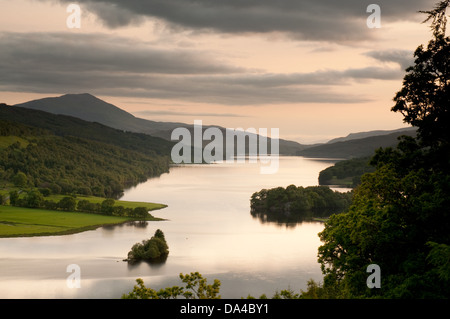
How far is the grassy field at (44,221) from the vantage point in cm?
9138

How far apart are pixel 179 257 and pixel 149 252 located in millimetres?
4411

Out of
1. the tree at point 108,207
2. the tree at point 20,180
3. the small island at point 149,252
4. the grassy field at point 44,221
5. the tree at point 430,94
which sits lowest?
the small island at point 149,252

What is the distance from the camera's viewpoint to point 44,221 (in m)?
102

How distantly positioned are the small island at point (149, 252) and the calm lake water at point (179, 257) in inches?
59.7

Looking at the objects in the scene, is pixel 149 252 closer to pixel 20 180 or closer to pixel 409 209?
pixel 409 209

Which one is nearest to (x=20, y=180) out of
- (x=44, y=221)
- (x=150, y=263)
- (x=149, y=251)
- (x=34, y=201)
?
(x=34, y=201)

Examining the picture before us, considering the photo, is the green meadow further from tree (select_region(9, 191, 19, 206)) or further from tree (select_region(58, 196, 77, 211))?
tree (select_region(58, 196, 77, 211))

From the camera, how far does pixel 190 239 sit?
85250 mm

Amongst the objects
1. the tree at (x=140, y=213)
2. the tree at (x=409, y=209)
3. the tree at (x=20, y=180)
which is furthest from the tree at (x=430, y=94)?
the tree at (x=20, y=180)

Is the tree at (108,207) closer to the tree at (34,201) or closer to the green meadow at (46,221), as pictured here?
the green meadow at (46,221)

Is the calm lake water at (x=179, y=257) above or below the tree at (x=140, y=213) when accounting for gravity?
below

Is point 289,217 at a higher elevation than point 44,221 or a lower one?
lower
